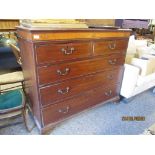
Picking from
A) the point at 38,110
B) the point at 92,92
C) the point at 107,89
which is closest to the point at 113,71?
the point at 107,89

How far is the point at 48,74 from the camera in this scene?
49.8 inches

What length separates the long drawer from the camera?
4.90 feet

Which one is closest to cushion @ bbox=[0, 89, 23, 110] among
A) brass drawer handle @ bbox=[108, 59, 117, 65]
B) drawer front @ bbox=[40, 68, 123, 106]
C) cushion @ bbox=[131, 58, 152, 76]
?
drawer front @ bbox=[40, 68, 123, 106]

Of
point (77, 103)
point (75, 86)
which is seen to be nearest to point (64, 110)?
point (77, 103)

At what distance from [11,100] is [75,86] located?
606 mm

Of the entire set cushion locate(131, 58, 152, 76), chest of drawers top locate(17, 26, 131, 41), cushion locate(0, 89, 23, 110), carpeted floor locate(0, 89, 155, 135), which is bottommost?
carpeted floor locate(0, 89, 155, 135)

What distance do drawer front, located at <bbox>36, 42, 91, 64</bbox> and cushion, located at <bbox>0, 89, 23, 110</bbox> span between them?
0.46 meters

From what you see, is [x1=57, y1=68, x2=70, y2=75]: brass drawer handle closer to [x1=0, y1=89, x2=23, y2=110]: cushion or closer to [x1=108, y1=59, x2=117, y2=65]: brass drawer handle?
[x1=0, y1=89, x2=23, y2=110]: cushion

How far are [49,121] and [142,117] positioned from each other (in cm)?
113

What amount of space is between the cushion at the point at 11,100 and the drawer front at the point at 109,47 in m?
0.85

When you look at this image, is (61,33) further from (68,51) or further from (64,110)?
(64,110)
